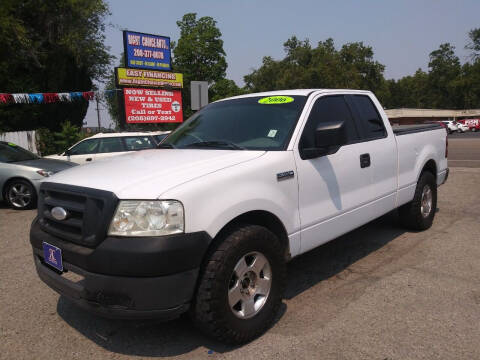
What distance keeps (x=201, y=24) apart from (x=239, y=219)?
53869 millimetres

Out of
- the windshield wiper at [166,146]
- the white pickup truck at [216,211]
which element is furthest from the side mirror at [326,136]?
the windshield wiper at [166,146]

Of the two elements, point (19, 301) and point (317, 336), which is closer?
point (317, 336)

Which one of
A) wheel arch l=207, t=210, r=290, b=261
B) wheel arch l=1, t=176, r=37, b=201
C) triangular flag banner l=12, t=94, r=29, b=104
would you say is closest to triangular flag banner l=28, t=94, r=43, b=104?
triangular flag banner l=12, t=94, r=29, b=104

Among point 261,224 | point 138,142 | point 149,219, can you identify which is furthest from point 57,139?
point 149,219

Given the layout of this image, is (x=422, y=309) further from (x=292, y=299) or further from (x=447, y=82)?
(x=447, y=82)

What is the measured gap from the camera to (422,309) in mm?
3260

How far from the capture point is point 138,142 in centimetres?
1075

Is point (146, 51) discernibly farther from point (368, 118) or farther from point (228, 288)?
point (228, 288)

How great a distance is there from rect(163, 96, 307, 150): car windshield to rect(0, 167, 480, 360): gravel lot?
1.43m

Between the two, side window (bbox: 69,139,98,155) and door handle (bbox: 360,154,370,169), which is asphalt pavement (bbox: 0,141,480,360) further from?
side window (bbox: 69,139,98,155)

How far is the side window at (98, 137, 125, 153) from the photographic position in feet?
34.8

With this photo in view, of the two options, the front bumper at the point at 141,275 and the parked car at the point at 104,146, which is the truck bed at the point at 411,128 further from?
the parked car at the point at 104,146

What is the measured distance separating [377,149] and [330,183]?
103 cm

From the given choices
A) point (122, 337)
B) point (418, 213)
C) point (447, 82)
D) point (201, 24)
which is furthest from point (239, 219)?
point (447, 82)
